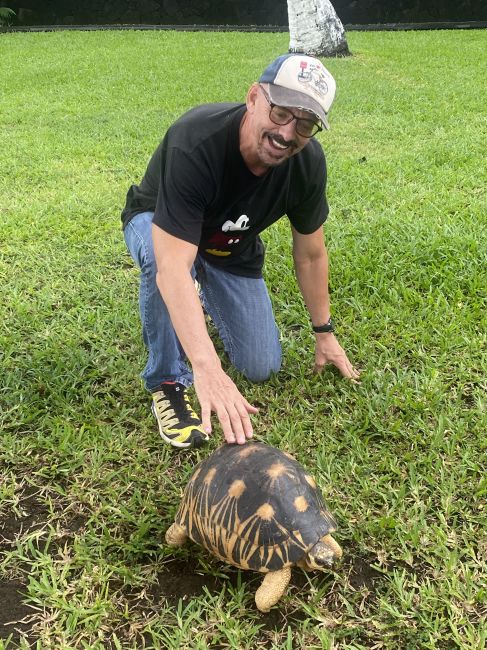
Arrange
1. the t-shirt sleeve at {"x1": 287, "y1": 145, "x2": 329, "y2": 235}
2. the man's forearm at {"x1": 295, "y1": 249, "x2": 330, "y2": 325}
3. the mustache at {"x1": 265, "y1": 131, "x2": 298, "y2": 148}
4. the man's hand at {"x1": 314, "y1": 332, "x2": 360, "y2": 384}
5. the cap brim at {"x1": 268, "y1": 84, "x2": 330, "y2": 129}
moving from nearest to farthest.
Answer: the cap brim at {"x1": 268, "y1": 84, "x2": 330, "y2": 129}
the mustache at {"x1": 265, "y1": 131, "x2": 298, "y2": 148}
the t-shirt sleeve at {"x1": 287, "y1": 145, "x2": 329, "y2": 235}
the man's forearm at {"x1": 295, "y1": 249, "x2": 330, "y2": 325}
the man's hand at {"x1": 314, "y1": 332, "x2": 360, "y2": 384}

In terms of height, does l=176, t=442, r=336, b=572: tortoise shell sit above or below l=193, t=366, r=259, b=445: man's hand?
below

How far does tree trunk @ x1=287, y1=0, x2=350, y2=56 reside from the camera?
414 inches

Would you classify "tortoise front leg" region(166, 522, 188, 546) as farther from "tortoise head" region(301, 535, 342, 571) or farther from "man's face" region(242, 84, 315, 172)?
"man's face" region(242, 84, 315, 172)

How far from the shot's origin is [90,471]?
244 cm

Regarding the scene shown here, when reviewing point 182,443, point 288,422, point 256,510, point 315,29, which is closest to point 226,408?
point 256,510

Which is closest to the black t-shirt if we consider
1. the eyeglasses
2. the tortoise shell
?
the eyeglasses

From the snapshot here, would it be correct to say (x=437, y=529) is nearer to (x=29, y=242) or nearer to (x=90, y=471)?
(x=90, y=471)

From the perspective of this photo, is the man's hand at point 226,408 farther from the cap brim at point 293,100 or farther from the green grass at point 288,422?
the cap brim at point 293,100

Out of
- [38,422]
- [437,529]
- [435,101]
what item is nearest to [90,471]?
[38,422]

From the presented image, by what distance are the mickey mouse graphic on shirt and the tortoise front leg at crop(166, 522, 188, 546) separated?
1203 mm

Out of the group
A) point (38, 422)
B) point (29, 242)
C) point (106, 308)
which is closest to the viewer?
point (38, 422)

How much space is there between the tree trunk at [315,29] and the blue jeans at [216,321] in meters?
9.09

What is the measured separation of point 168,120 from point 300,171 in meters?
5.21

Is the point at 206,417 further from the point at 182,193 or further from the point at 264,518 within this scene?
the point at 182,193
